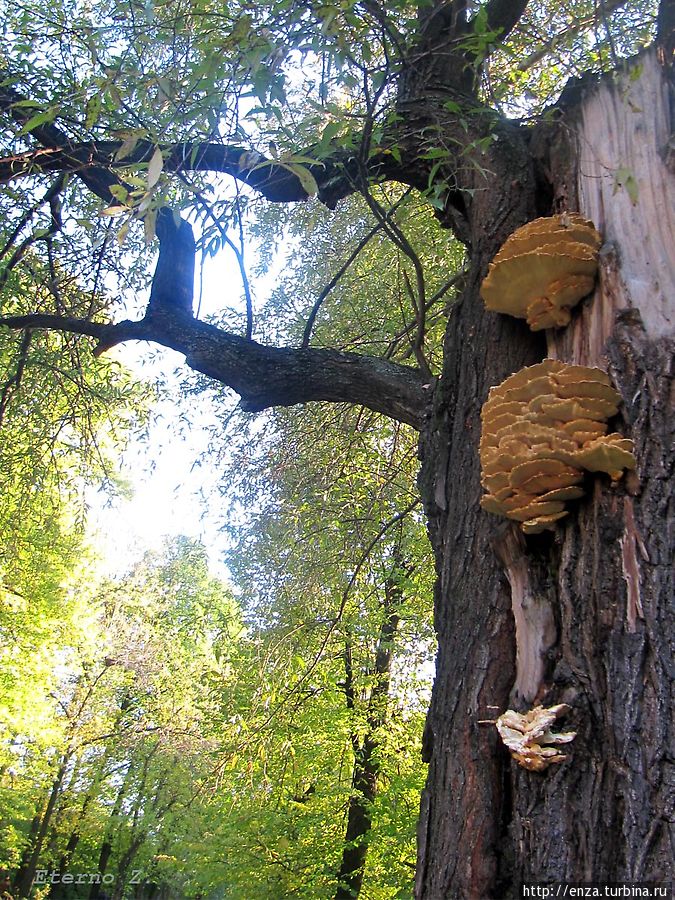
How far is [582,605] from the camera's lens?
1.66 meters

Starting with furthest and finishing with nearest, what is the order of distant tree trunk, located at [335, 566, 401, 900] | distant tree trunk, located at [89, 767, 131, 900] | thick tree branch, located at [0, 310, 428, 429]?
1. distant tree trunk, located at [89, 767, 131, 900]
2. distant tree trunk, located at [335, 566, 401, 900]
3. thick tree branch, located at [0, 310, 428, 429]

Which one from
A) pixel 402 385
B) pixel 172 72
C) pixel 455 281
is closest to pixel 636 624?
pixel 402 385

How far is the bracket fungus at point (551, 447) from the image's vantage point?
67.2 inches

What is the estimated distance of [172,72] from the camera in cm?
248

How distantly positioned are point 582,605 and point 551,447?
398 mm

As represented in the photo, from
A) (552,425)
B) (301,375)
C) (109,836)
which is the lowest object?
(109,836)

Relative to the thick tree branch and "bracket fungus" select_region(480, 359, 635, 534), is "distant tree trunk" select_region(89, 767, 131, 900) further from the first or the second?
"bracket fungus" select_region(480, 359, 635, 534)

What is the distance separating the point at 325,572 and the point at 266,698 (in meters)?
1.10

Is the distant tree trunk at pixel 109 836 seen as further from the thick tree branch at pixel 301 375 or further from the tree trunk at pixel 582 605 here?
the tree trunk at pixel 582 605

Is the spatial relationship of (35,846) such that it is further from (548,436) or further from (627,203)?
(627,203)

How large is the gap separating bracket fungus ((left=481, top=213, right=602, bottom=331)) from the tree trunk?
0.05m

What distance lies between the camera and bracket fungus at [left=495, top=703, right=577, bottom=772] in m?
1.51

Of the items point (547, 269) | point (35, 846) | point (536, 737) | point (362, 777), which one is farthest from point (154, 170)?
point (35, 846)

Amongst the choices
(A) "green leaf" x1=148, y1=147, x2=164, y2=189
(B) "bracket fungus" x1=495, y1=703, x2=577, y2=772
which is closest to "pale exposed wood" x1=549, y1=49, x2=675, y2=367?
(B) "bracket fungus" x1=495, y1=703, x2=577, y2=772
